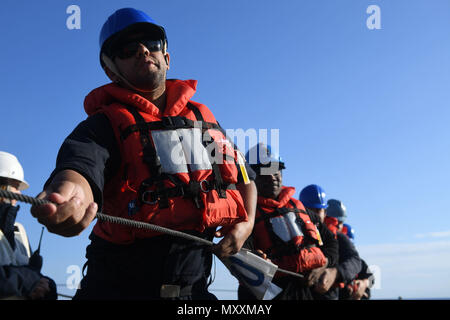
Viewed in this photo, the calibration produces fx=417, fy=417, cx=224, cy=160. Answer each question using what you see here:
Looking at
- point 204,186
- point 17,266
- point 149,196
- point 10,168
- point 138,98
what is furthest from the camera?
point 10,168

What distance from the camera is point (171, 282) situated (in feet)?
8.84

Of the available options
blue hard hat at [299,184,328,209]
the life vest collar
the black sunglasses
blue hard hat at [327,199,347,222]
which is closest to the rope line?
the life vest collar

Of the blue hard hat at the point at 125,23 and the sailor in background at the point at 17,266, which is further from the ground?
the blue hard hat at the point at 125,23

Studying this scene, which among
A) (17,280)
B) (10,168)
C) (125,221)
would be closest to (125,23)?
(125,221)

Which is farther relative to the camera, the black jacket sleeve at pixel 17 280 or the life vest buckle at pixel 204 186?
the black jacket sleeve at pixel 17 280

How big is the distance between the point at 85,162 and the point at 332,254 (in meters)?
6.29

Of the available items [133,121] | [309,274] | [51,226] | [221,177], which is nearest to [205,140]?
[221,177]

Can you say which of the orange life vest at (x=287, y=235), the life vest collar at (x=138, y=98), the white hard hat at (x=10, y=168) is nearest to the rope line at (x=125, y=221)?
the life vest collar at (x=138, y=98)

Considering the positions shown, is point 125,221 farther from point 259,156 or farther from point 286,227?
point 259,156

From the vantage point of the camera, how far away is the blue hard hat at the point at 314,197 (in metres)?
10.6

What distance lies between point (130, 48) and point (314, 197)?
8.32m

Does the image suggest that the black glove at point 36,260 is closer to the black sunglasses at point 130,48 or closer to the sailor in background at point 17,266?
the sailor in background at point 17,266

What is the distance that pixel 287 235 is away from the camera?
270 inches
